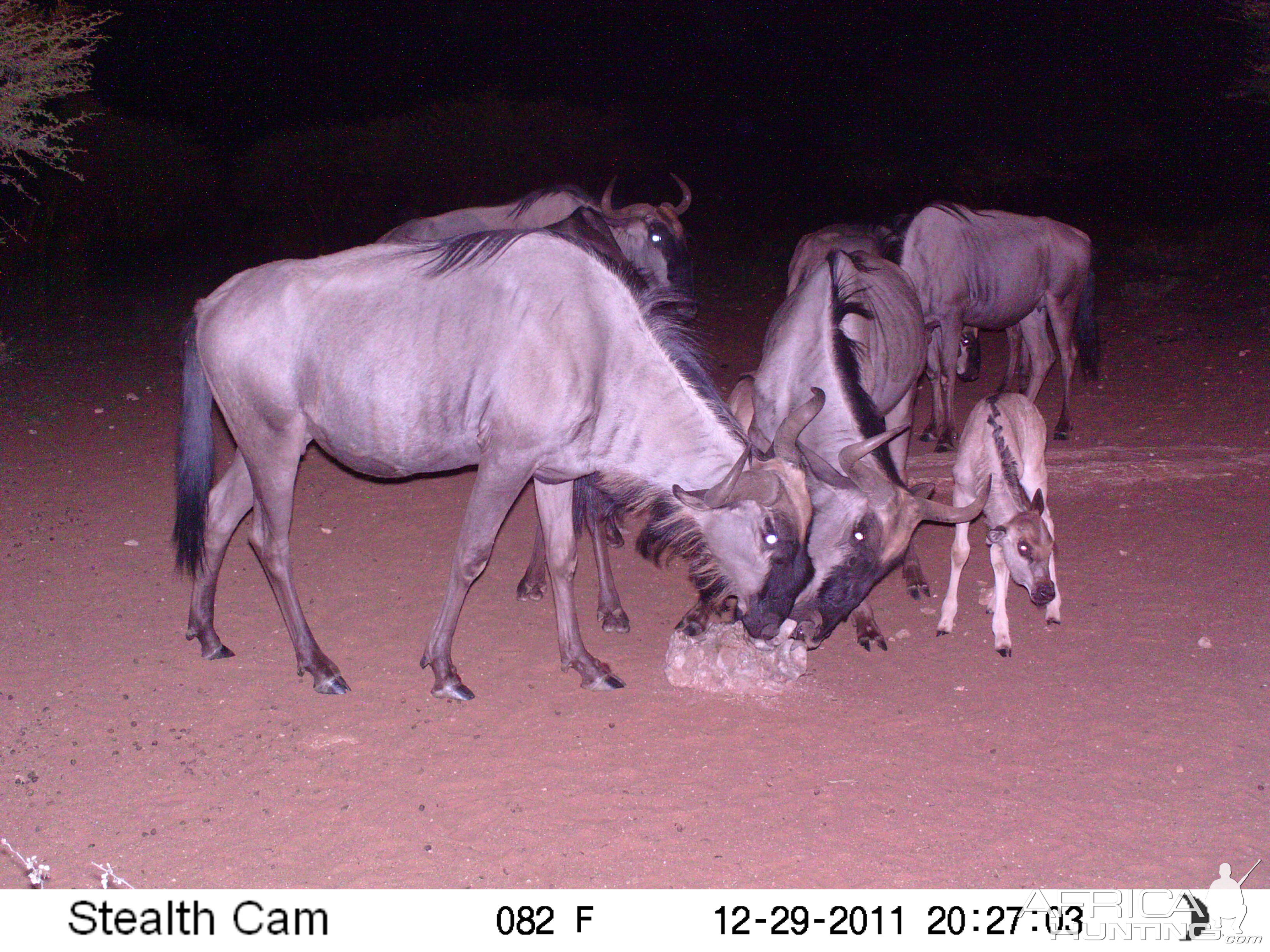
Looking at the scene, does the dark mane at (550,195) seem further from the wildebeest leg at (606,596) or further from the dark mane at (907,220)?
the wildebeest leg at (606,596)

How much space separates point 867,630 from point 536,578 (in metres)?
1.87

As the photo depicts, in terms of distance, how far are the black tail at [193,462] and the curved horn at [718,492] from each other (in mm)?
2341

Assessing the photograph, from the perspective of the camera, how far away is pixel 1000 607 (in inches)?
218

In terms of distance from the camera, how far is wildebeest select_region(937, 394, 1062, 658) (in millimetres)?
5410

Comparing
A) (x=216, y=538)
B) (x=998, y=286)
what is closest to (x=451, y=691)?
(x=216, y=538)

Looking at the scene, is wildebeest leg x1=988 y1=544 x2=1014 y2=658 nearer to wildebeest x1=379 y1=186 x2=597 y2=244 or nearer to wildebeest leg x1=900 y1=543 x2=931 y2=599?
wildebeest leg x1=900 y1=543 x2=931 y2=599

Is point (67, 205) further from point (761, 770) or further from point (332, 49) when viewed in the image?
point (761, 770)

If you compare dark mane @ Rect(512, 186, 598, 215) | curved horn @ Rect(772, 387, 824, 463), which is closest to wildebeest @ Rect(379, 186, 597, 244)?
dark mane @ Rect(512, 186, 598, 215)

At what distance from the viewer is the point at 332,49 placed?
110 ft

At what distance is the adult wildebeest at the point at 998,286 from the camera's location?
9.02 meters

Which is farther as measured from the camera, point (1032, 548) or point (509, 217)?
point (509, 217)

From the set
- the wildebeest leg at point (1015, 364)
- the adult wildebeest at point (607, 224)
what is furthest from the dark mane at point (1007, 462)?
the wildebeest leg at point (1015, 364)

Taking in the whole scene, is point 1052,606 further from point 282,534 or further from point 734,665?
point 282,534

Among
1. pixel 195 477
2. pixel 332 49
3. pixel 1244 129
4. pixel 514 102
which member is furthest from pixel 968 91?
pixel 195 477
